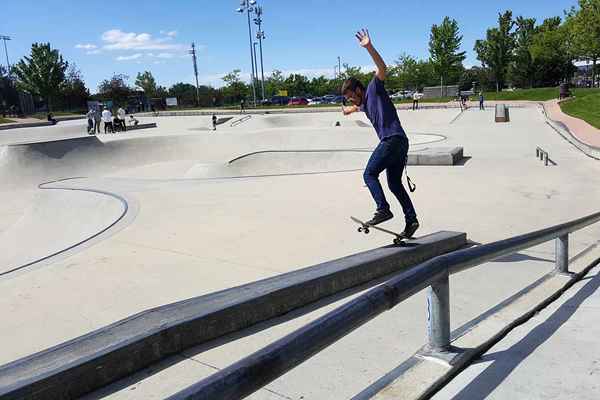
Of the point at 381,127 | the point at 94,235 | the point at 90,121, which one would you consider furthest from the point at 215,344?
the point at 90,121

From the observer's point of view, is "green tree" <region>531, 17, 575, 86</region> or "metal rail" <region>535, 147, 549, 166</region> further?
"green tree" <region>531, 17, 575, 86</region>

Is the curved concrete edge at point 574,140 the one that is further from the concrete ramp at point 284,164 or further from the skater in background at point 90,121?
the skater in background at point 90,121

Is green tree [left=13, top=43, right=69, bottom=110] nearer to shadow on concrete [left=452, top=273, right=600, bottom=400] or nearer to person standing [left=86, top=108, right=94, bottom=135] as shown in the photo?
person standing [left=86, top=108, right=94, bottom=135]

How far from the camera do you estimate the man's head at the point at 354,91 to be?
4477 mm

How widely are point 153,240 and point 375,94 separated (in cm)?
→ 347

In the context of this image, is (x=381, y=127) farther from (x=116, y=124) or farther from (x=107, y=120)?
(x=116, y=124)

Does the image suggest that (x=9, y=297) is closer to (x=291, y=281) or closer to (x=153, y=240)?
(x=153, y=240)

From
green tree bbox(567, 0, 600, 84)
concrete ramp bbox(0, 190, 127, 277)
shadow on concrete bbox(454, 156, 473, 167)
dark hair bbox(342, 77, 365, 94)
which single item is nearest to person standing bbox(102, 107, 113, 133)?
concrete ramp bbox(0, 190, 127, 277)

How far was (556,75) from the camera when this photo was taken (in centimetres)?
6150

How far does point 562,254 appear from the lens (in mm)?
4047

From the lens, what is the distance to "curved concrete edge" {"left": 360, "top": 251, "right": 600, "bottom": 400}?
221cm

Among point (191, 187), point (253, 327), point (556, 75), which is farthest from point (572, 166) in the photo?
point (556, 75)

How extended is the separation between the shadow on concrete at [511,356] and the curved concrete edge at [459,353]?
111mm

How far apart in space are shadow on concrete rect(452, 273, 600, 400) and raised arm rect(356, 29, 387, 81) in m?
2.29
